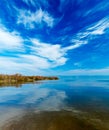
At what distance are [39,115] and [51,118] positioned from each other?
1.37 metres

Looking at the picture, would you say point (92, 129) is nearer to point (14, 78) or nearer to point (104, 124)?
point (104, 124)

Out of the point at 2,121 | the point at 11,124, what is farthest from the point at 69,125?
the point at 2,121

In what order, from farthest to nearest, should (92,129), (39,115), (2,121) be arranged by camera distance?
(39,115), (2,121), (92,129)

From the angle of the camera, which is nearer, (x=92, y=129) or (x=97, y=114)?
(x=92, y=129)

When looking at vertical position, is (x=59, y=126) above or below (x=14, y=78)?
below

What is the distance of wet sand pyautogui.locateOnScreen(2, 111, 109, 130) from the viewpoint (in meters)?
10.1

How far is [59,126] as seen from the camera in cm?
1036

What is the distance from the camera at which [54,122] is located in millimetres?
11242

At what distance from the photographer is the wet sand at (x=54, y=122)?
10.1m

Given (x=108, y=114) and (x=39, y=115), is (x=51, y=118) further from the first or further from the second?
(x=108, y=114)

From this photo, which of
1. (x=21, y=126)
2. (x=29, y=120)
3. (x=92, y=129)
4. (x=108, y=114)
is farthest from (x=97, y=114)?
(x=21, y=126)

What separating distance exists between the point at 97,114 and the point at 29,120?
615cm

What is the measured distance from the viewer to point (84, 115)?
42.8 feet

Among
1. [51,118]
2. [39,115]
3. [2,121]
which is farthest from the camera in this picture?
[39,115]
